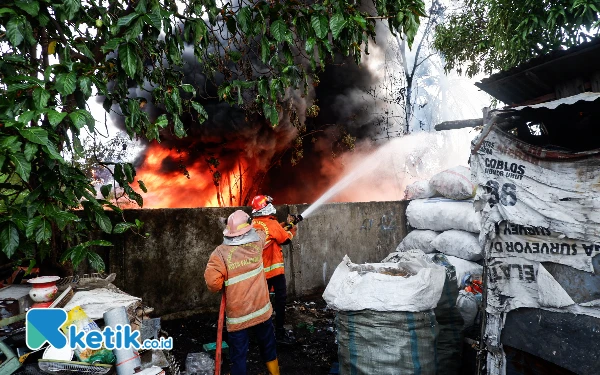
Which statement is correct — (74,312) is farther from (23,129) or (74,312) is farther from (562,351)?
(562,351)

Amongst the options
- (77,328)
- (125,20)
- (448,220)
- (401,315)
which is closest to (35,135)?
(125,20)

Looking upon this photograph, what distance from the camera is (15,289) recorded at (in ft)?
9.82

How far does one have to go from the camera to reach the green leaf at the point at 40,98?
6.75 feet

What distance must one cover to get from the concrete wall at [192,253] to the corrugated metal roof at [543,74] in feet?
11.0

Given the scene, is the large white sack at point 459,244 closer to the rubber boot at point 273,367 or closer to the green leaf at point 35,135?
the rubber boot at point 273,367

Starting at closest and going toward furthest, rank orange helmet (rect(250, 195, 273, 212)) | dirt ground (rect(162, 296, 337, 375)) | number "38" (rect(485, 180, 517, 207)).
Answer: number "38" (rect(485, 180, 517, 207)) → dirt ground (rect(162, 296, 337, 375)) → orange helmet (rect(250, 195, 273, 212))

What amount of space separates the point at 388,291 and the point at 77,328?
232 centimetres

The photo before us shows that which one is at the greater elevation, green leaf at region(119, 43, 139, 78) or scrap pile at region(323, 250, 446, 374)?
green leaf at region(119, 43, 139, 78)

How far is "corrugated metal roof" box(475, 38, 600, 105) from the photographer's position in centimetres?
349

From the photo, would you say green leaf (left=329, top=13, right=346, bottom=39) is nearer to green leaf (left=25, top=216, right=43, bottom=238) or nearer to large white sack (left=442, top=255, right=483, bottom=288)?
green leaf (left=25, top=216, right=43, bottom=238)

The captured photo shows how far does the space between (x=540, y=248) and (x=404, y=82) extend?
13315 millimetres

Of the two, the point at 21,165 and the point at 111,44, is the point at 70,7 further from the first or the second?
the point at 21,165

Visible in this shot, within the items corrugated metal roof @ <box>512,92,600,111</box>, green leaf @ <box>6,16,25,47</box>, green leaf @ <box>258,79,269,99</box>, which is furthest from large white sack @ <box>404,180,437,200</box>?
green leaf @ <box>6,16,25,47</box>

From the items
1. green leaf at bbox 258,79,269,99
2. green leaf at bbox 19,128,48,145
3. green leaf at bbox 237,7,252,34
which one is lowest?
green leaf at bbox 19,128,48,145
